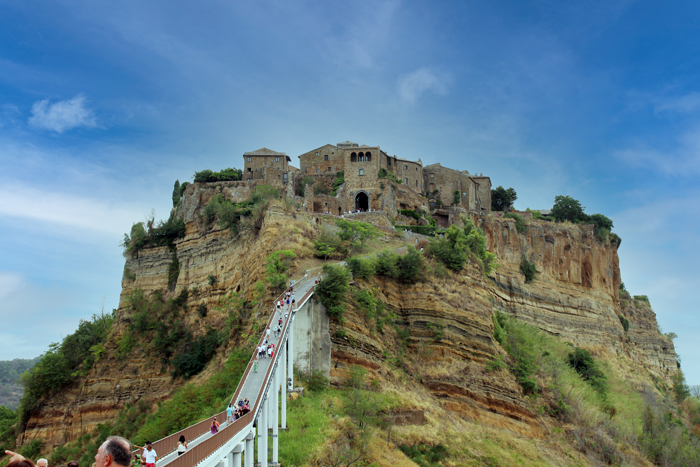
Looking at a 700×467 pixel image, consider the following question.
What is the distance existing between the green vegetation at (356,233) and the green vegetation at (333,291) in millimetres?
10529

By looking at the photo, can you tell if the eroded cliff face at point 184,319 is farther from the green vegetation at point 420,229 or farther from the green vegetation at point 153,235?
the green vegetation at point 420,229

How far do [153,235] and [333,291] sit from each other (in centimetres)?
3305

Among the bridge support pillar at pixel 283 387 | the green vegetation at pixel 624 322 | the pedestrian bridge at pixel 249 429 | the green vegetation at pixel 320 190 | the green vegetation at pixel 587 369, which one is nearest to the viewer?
the pedestrian bridge at pixel 249 429

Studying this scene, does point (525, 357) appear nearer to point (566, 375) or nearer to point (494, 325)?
point (494, 325)

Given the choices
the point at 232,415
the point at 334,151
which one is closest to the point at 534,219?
the point at 334,151

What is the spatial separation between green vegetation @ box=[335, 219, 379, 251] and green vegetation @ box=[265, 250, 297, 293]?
6.83 metres

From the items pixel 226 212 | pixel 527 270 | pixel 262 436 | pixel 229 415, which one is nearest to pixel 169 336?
pixel 226 212

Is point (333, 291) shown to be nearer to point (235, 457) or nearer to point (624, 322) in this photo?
point (235, 457)

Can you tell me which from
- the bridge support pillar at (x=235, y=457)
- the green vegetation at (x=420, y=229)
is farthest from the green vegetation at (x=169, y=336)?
the green vegetation at (x=420, y=229)

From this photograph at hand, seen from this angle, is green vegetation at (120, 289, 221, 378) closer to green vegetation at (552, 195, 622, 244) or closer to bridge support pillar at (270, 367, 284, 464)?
bridge support pillar at (270, 367, 284, 464)

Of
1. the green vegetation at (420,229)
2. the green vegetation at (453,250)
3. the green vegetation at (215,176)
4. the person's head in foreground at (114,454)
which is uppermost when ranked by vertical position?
the green vegetation at (215,176)

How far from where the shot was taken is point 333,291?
32594mm

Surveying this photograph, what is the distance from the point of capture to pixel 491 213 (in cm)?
7231

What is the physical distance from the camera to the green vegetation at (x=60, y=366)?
51.7 m
